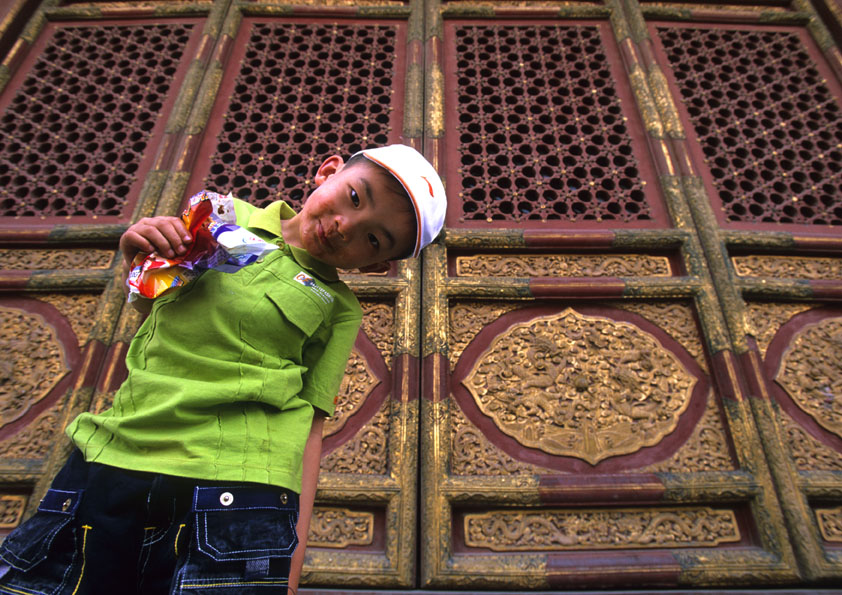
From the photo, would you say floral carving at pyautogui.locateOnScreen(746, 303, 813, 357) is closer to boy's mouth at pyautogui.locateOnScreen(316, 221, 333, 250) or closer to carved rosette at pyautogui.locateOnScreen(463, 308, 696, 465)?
carved rosette at pyautogui.locateOnScreen(463, 308, 696, 465)

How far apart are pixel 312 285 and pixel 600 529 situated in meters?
1.54

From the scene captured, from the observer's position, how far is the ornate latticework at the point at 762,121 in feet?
9.77

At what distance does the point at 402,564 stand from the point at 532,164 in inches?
88.0

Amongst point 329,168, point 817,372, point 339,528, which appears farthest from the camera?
point 817,372

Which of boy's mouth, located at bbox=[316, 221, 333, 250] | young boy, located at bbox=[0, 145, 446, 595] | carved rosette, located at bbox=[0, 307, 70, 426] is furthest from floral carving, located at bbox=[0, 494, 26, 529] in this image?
Answer: boy's mouth, located at bbox=[316, 221, 333, 250]

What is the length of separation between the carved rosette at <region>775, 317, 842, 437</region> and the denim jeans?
2.33 meters


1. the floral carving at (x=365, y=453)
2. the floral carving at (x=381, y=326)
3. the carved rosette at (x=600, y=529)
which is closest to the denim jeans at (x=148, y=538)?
the floral carving at (x=365, y=453)

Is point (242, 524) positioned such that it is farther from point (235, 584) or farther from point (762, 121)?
point (762, 121)

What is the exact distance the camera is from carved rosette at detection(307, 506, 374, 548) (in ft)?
6.37

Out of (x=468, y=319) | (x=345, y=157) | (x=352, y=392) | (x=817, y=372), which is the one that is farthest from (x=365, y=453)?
(x=817, y=372)

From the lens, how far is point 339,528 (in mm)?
1974

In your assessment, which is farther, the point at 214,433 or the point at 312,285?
the point at 312,285

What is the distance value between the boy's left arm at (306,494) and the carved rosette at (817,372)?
2165mm

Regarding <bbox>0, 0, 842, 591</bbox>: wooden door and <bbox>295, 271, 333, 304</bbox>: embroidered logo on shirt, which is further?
<bbox>0, 0, 842, 591</bbox>: wooden door
